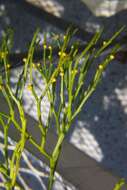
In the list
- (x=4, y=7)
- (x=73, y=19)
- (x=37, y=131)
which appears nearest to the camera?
(x=37, y=131)

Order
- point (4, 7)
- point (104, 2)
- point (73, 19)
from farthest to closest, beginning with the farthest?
point (4, 7), point (73, 19), point (104, 2)

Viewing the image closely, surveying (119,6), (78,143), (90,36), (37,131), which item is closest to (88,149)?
(78,143)

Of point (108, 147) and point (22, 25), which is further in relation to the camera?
point (22, 25)

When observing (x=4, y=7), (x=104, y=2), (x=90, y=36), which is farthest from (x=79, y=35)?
(x=4, y=7)

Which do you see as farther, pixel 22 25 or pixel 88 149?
pixel 22 25

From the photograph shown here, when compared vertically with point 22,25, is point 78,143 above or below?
below

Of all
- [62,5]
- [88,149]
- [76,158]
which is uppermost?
[62,5]

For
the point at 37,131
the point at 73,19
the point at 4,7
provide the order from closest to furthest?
the point at 37,131, the point at 73,19, the point at 4,7

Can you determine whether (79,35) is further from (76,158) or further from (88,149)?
(76,158)

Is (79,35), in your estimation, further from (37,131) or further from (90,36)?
(37,131)
